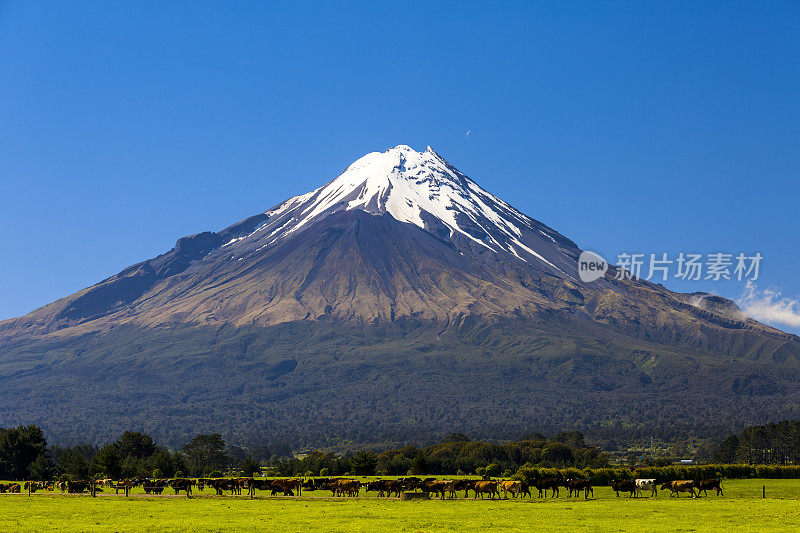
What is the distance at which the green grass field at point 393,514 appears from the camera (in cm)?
4062

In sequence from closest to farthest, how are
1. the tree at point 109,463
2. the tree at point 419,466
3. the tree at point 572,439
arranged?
1. the tree at point 109,463
2. the tree at point 419,466
3. the tree at point 572,439

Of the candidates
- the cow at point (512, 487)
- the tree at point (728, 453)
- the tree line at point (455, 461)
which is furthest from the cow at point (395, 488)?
the tree at point (728, 453)

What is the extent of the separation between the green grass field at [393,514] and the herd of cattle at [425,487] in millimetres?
1915

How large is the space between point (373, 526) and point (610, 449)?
14749 centimetres

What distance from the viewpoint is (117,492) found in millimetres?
65625

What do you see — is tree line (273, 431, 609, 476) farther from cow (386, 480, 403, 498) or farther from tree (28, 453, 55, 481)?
cow (386, 480, 403, 498)

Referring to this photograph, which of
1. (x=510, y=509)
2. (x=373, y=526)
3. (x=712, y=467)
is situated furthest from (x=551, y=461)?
(x=373, y=526)

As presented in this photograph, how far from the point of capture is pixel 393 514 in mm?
46812

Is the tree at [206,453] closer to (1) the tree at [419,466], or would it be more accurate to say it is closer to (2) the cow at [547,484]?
(1) the tree at [419,466]

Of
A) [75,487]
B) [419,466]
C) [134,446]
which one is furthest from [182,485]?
[134,446]

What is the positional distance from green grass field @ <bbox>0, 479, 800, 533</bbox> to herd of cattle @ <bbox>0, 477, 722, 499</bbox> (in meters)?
1.91

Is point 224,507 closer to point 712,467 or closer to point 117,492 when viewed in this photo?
point 117,492

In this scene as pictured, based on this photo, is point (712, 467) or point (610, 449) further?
point (610, 449)

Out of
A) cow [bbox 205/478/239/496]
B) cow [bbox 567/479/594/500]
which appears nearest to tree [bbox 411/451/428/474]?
cow [bbox 205/478/239/496]
